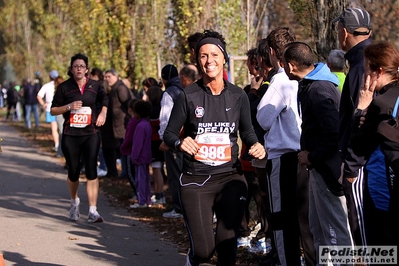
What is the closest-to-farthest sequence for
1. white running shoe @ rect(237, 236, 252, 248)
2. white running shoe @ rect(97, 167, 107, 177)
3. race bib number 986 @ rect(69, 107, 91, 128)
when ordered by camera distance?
1. white running shoe @ rect(237, 236, 252, 248)
2. race bib number 986 @ rect(69, 107, 91, 128)
3. white running shoe @ rect(97, 167, 107, 177)

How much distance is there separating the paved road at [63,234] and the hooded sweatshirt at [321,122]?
2.68m

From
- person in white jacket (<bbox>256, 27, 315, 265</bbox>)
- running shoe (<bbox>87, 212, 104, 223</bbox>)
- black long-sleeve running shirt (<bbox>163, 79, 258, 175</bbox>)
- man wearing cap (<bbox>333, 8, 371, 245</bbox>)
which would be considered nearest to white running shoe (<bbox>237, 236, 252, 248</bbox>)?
person in white jacket (<bbox>256, 27, 315, 265</bbox>)

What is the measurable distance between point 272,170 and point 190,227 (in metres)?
0.97

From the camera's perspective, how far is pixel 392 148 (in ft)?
15.8

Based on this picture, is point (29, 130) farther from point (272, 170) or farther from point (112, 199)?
point (272, 170)

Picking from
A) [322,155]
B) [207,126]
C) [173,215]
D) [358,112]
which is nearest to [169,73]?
[173,215]

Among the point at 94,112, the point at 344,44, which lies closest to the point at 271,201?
the point at 344,44

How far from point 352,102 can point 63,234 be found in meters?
5.57

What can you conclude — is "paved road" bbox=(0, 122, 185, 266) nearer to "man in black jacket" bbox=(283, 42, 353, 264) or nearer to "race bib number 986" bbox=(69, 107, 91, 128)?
"race bib number 986" bbox=(69, 107, 91, 128)

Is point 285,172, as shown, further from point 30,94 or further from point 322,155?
point 30,94

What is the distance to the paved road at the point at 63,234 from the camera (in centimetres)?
848

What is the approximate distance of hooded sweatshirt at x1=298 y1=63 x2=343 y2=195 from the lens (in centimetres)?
607

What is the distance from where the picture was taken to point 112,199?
44.5 feet

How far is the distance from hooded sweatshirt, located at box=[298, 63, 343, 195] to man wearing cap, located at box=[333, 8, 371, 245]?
47cm
